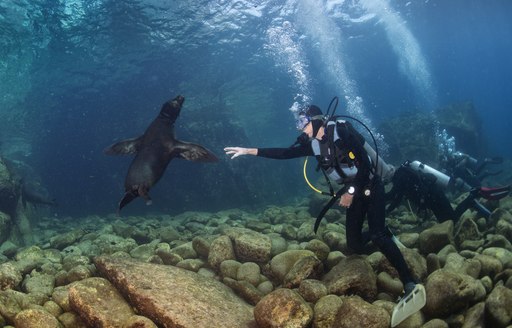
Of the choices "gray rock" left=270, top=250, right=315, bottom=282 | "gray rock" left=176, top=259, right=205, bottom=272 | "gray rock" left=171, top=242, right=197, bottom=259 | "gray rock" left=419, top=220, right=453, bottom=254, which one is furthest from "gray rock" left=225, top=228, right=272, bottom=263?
"gray rock" left=419, top=220, right=453, bottom=254

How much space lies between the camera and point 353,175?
5.66 m

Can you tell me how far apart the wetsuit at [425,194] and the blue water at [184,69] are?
1562 cm

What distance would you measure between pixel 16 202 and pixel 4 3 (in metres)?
10.1

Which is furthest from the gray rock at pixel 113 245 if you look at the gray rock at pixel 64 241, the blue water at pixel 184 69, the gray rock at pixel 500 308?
the blue water at pixel 184 69

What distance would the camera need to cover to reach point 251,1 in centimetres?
2023

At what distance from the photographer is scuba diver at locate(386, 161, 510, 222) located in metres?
8.38

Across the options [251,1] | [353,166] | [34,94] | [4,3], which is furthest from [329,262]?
[34,94]

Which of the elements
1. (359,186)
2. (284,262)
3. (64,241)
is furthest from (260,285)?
(64,241)

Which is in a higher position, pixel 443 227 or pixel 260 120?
pixel 260 120

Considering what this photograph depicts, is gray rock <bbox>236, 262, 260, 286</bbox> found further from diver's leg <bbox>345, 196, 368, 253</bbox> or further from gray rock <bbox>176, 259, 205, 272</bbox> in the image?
diver's leg <bbox>345, 196, 368, 253</bbox>

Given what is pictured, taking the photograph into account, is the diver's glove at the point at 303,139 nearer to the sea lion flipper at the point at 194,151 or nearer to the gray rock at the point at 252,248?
the sea lion flipper at the point at 194,151

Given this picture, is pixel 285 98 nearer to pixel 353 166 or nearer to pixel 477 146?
pixel 477 146

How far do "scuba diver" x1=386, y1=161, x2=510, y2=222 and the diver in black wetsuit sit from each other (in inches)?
123

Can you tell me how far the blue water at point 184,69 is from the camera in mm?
20250
